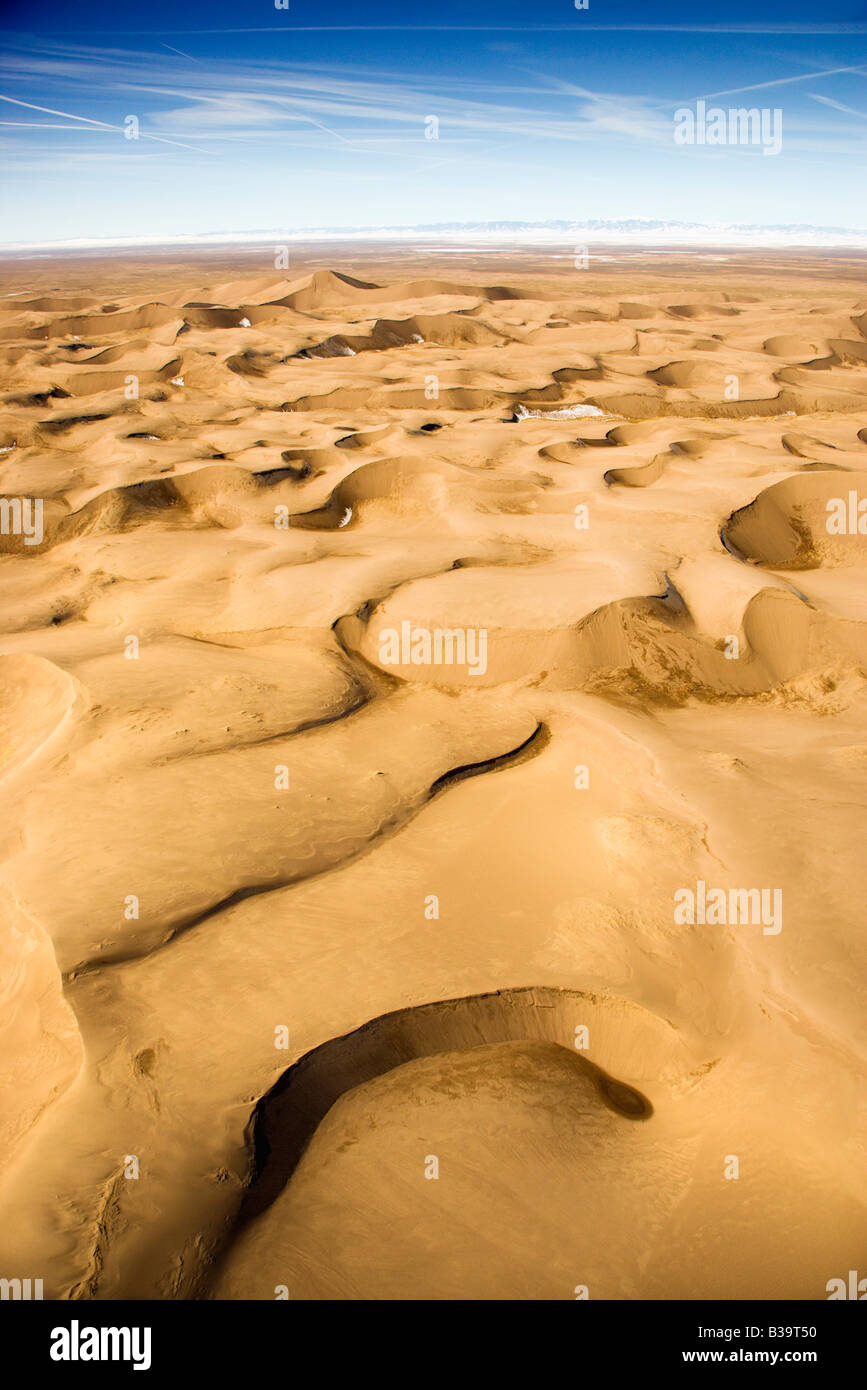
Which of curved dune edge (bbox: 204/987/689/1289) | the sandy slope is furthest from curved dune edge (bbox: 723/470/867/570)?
curved dune edge (bbox: 204/987/689/1289)

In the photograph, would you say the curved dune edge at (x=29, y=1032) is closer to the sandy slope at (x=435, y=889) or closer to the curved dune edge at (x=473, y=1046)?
the sandy slope at (x=435, y=889)

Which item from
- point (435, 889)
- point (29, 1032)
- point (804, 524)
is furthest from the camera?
point (804, 524)

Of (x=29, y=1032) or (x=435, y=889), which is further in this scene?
(x=435, y=889)

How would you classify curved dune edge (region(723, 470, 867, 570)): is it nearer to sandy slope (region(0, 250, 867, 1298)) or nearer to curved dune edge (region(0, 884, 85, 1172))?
sandy slope (region(0, 250, 867, 1298))

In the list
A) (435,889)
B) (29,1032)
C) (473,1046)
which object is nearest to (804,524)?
(435,889)

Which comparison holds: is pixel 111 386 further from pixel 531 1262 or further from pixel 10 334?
pixel 531 1262

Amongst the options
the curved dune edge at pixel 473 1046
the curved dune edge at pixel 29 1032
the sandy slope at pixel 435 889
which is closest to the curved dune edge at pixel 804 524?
the sandy slope at pixel 435 889

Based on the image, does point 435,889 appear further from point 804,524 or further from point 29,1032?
point 804,524

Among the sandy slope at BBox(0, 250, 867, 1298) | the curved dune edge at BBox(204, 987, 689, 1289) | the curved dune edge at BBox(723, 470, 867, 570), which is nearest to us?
the sandy slope at BBox(0, 250, 867, 1298)
